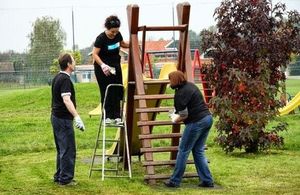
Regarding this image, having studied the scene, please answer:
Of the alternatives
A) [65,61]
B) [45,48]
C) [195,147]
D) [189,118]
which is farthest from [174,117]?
[45,48]

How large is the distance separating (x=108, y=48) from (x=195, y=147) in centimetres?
212

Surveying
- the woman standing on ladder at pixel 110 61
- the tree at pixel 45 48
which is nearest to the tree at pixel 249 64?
the woman standing on ladder at pixel 110 61

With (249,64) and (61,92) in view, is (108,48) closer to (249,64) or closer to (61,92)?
(61,92)

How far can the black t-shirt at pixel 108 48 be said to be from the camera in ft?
31.1

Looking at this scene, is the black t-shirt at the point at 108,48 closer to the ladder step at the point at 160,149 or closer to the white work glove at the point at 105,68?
the white work glove at the point at 105,68

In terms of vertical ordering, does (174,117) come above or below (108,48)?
below

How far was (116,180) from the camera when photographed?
9.07 m

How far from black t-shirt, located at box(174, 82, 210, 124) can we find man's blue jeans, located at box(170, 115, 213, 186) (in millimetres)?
76

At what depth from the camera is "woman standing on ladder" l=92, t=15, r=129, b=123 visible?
943 centimetres

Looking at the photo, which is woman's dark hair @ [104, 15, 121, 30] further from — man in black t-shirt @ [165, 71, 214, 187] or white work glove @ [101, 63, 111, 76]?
man in black t-shirt @ [165, 71, 214, 187]

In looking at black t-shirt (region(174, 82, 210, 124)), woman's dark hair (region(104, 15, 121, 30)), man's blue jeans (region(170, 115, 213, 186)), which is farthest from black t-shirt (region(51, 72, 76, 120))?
man's blue jeans (region(170, 115, 213, 186))

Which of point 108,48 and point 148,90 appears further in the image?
point 148,90

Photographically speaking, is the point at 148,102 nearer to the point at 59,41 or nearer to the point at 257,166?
the point at 257,166

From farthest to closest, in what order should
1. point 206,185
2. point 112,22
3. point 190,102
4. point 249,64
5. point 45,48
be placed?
point 45,48 → point 249,64 → point 112,22 → point 206,185 → point 190,102
